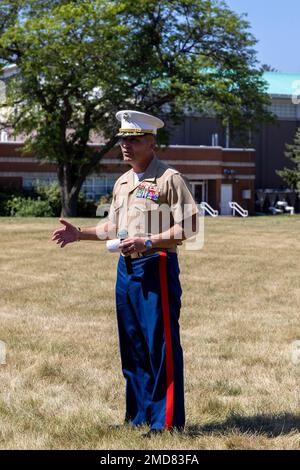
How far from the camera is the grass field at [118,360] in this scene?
4727 millimetres

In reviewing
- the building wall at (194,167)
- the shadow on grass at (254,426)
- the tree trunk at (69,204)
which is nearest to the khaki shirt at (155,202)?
the shadow on grass at (254,426)

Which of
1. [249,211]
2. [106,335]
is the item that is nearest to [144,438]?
[106,335]

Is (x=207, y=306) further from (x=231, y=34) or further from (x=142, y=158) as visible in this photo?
(x=231, y=34)

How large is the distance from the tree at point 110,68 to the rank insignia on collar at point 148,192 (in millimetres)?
31087

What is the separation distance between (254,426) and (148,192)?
5.49ft

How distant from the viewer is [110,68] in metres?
35.7

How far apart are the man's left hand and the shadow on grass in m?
1.16

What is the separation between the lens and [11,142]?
149ft

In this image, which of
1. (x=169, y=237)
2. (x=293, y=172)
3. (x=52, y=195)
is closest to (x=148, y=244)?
(x=169, y=237)

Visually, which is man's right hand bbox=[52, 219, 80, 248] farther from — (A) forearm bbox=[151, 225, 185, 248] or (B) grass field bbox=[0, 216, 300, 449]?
(B) grass field bbox=[0, 216, 300, 449]

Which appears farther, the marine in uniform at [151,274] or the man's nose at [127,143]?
the man's nose at [127,143]

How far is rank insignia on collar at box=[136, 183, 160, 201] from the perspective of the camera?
15.1 ft

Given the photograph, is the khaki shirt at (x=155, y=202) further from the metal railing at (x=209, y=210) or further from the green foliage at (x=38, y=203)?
the metal railing at (x=209, y=210)
